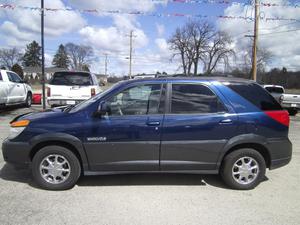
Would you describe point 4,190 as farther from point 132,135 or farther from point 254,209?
point 254,209

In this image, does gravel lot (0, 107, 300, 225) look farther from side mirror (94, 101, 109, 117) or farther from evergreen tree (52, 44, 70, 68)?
evergreen tree (52, 44, 70, 68)

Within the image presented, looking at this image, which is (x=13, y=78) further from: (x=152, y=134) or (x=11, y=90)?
(x=152, y=134)

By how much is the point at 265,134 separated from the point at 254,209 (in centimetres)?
122

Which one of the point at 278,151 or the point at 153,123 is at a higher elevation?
the point at 153,123

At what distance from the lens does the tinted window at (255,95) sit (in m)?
5.26

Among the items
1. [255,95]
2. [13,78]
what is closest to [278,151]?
[255,95]

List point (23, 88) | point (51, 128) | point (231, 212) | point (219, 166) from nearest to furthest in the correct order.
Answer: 1. point (231, 212)
2. point (51, 128)
3. point (219, 166)
4. point (23, 88)

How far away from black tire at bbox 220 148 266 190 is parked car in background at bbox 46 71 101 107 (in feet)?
26.4

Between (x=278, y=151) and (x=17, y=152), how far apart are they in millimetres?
3922

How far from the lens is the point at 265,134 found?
Answer: 5203 millimetres

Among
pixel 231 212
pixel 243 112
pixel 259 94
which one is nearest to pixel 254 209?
pixel 231 212

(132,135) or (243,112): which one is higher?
(243,112)

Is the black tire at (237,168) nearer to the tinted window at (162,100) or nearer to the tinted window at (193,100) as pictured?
the tinted window at (193,100)

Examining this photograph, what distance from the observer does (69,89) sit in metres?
12.5
